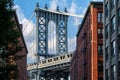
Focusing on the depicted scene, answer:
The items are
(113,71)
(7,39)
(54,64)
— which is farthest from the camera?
(54,64)

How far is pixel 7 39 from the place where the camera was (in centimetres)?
3822

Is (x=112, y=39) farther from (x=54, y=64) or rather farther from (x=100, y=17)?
(x=54, y=64)

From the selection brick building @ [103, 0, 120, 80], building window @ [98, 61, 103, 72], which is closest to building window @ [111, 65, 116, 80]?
brick building @ [103, 0, 120, 80]

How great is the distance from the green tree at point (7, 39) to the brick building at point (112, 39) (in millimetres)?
28170

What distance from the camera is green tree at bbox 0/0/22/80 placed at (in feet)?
124

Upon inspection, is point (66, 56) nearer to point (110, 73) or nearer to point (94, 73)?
point (94, 73)

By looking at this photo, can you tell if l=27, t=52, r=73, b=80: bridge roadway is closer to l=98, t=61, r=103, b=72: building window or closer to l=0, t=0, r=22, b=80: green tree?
l=98, t=61, r=103, b=72: building window

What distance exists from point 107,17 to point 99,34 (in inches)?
979

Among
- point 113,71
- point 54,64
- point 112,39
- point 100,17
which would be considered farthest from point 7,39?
point 54,64

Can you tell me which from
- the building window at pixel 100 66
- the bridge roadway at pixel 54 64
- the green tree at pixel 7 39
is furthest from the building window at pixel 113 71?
the bridge roadway at pixel 54 64

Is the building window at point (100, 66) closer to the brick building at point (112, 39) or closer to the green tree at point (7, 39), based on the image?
the brick building at point (112, 39)

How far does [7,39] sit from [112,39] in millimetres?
34172

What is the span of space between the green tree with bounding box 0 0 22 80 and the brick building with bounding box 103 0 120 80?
1109 inches

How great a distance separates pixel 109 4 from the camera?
242ft
